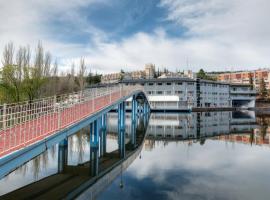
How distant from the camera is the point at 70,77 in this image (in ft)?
185

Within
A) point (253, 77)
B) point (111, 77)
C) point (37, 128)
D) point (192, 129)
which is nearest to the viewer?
point (37, 128)

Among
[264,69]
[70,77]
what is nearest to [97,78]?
[70,77]

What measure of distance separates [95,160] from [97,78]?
74.7 metres

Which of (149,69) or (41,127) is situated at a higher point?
(149,69)

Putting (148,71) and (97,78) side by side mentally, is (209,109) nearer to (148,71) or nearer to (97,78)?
(97,78)

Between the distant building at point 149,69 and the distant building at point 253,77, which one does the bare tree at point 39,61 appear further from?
the distant building at point 149,69

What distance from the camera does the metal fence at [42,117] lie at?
7.57m

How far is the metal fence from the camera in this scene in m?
7.57

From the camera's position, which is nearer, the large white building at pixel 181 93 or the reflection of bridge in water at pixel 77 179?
the reflection of bridge in water at pixel 77 179

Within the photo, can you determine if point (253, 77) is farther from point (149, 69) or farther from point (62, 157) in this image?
point (62, 157)

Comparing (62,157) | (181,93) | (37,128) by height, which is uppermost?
(181,93)

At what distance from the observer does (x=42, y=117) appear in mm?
11422

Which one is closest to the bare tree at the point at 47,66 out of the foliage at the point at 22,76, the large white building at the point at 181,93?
the foliage at the point at 22,76

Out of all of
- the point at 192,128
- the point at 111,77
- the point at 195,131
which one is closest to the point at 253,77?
the point at 111,77
